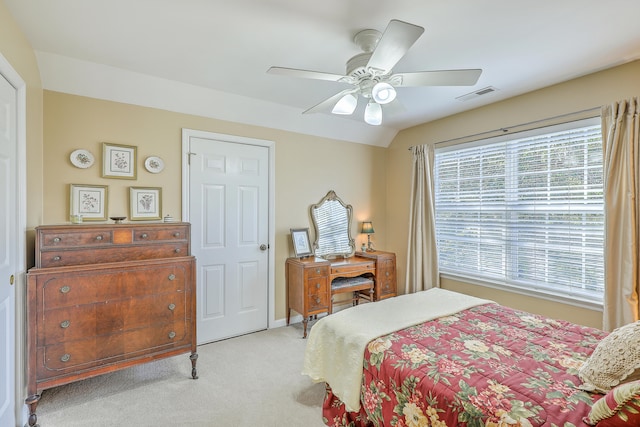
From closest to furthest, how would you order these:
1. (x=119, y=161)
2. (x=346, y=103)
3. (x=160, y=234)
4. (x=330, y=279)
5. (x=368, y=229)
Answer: (x=346, y=103), (x=160, y=234), (x=119, y=161), (x=330, y=279), (x=368, y=229)

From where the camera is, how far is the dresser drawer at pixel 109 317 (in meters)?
1.97

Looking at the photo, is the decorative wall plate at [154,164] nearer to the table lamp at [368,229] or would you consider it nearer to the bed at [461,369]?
the bed at [461,369]

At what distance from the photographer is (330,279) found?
3.49m

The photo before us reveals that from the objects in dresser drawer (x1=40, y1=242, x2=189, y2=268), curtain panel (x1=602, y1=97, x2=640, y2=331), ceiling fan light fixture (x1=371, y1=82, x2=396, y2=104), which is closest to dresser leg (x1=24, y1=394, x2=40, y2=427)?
dresser drawer (x1=40, y1=242, x2=189, y2=268)

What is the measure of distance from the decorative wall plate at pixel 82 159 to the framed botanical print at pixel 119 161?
0.10 meters

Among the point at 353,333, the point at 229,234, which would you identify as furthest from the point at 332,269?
the point at 353,333

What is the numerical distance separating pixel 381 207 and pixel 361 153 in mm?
888

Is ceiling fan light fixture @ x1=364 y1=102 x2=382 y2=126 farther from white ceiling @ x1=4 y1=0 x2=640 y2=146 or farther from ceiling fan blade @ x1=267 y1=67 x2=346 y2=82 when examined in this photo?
ceiling fan blade @ x1=267 y1=67 x2=346 y2=82

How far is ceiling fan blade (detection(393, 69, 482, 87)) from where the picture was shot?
180 cm

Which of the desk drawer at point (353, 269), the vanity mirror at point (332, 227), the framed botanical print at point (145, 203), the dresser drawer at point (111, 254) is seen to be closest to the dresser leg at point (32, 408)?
the dresser drawer at point (111, 254)

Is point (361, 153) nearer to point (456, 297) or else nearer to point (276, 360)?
point (456, 297)

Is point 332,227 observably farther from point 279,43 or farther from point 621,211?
point 621,211

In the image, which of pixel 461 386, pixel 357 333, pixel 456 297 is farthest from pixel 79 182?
pixel 456 297

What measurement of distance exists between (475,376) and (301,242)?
256cm
